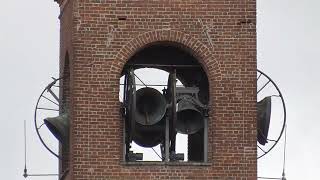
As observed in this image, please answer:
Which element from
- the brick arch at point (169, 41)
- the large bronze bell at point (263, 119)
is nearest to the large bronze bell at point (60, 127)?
the brick arch at point (169, 41)

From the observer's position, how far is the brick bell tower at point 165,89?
67.9 meters

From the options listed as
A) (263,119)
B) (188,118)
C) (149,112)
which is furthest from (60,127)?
(263,119)

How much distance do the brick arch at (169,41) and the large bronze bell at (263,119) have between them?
1.06m

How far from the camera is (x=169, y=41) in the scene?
68.2 metres

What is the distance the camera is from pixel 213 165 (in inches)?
2675

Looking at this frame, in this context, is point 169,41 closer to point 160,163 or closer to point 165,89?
point 165,89

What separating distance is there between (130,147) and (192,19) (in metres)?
2.60

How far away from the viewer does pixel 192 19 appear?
68.3m

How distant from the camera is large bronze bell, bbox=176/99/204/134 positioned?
224 feet

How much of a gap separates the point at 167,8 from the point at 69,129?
9.44 ft

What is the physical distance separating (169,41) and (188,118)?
1470 millimetres

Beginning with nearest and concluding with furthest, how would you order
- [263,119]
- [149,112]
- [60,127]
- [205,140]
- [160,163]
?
[160,163], [149,112], [205,140], [263,119], [60,127]

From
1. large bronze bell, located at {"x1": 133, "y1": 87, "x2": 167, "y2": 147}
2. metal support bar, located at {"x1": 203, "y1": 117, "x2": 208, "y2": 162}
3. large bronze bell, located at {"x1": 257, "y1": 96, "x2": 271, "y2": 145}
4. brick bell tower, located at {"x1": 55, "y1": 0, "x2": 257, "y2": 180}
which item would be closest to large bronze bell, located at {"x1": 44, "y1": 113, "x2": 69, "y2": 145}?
brick bell tower, located at {"x1": 55, "y1": 0, "x2": 257, "y2": 180}

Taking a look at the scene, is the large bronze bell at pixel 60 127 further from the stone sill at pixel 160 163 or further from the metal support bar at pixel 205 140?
the metal support bar at pixel 205 140
